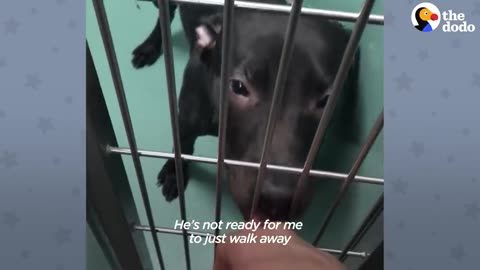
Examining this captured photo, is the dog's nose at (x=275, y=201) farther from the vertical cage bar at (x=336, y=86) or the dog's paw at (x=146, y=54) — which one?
the dog's paw at (x=146, y=54)

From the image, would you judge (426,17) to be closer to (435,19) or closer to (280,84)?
(435,19)

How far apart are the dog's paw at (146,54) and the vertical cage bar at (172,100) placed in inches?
0.8

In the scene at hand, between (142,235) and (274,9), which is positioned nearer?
(274,9)

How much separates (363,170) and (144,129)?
14 centimetres

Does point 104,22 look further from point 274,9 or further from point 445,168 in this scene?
point 445,168

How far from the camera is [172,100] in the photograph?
0.38 metres

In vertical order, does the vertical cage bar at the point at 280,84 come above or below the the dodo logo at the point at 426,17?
below

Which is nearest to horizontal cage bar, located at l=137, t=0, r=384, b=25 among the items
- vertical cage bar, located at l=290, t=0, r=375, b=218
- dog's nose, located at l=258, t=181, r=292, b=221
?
A: vertical cage bar, located at l=290, t=0, r=375, b=218

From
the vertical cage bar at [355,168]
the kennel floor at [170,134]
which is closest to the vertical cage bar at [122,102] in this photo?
the kennel floor at [170,134]

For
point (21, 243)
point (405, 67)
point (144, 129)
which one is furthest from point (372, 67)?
point (21, 243)

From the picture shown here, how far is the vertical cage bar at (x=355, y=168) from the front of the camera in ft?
1.32

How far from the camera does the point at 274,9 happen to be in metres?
0.35

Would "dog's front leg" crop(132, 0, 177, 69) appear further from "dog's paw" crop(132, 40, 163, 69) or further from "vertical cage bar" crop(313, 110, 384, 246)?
"vertical cage bar" crop(313, 110, 384, 246)

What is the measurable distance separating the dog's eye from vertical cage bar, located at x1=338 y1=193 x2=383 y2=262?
0.38 ft
